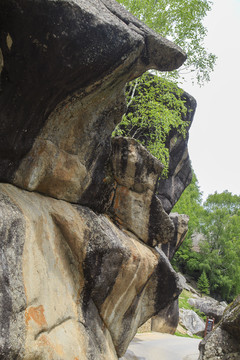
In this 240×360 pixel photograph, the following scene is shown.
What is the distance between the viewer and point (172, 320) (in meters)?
22.7

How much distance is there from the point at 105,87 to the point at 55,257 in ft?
13.0

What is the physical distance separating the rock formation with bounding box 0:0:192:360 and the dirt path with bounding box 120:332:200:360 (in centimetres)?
502

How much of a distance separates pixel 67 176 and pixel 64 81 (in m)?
2.41

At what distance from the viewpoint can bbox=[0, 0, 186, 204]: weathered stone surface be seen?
602cm

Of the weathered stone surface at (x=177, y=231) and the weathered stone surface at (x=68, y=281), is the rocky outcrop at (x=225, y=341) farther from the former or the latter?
the weathered stone surface at (x=177, y=231)

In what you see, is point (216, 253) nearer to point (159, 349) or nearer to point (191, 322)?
point (191, 322)

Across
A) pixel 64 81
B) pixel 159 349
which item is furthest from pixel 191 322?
pixel 64 81

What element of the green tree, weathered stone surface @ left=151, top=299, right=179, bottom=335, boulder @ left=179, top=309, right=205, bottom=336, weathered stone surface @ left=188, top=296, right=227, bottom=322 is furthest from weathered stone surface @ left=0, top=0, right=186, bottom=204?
the green tree

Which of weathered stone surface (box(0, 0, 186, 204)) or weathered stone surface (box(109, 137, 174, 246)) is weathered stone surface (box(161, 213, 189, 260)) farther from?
weathered stone surface (box(0, 0, 186, 204))

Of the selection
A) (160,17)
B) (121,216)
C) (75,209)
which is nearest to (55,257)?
(75,209)

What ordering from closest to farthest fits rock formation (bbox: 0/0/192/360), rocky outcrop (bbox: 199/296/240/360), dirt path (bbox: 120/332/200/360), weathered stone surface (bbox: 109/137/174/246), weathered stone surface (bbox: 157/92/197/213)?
1. rock formation (bbox: 0/0/192/360)
2. weathered stone surface (bbox: 109/137/174/246)
3. rocky outcrop (bbox: 199/296/240/360)
4. dirt path (bbox: 120/332/200/360)
5. weathered stone surface (bbox: 157/92/197/213)

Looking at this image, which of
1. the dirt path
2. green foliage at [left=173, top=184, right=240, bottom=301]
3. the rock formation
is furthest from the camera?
green foliage at [left=173, top=184, right=240, bottom=301]

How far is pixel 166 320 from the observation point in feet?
72.7

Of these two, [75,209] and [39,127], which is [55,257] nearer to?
[75,209]
